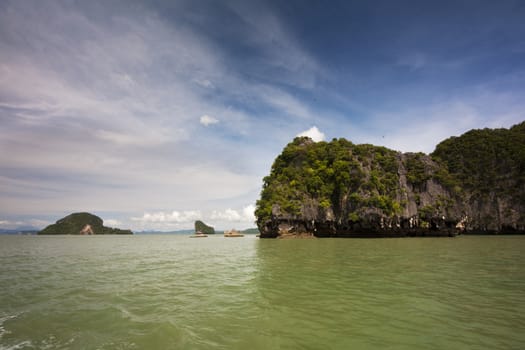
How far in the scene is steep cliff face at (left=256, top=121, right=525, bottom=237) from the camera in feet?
177

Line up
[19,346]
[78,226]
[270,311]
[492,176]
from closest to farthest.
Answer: [19,346], [270,311], [492,176], [78,226]

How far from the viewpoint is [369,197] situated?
53.5 m

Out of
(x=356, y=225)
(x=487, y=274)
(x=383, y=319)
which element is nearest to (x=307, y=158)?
(x=356, y=225)

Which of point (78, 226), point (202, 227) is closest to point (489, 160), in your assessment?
point (202, 227)

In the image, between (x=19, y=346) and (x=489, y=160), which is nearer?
(x=19, y=346)

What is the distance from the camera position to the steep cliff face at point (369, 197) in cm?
5394

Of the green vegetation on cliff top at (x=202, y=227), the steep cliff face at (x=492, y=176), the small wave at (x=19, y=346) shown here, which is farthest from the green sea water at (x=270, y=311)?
the green vegetation on cliff top at (x=202, y=227)

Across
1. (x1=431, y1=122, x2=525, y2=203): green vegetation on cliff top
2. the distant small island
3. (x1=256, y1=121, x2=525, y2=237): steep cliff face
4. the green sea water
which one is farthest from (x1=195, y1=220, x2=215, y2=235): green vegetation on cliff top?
the green sea water

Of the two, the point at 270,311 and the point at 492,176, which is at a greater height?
the point at 492,176

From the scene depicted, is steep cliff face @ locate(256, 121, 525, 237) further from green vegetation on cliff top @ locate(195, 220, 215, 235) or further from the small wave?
green vegetation on cliff top @ locate(195, 220, 215, 235)

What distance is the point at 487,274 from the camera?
11.1 meters

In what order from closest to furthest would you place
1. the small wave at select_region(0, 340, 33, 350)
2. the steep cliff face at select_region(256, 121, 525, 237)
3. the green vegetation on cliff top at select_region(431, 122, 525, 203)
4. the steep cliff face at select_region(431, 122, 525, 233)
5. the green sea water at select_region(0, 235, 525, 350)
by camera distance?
the small wave at select_region(0, 340, 33, 350)
the green sea water at select_region(0, 235, 525, 350)
the steep cliff face at select_region(256, 121, 525, 237)
the steep cliff face at select_region(431, 122, 525, 233)
the green vegetation on cliff top at select_region(431, 122, 525, 203)

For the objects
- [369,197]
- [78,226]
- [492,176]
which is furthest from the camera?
[78,226]

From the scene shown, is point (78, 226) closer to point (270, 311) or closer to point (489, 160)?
point (270, 311)
